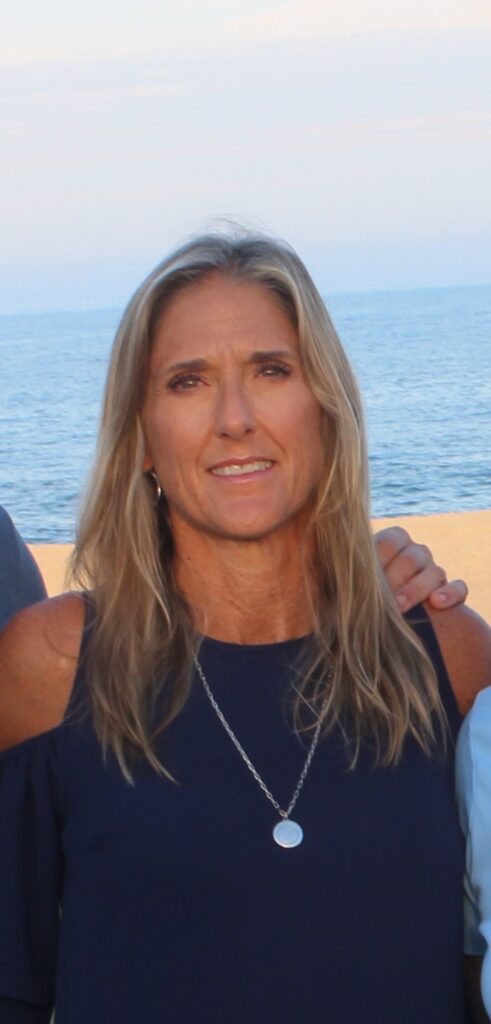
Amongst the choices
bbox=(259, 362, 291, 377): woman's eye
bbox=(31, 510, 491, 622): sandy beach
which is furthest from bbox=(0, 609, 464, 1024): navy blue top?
bbox=(31, 510, 491, 622): sandy beach

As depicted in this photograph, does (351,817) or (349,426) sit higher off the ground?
(349,426)

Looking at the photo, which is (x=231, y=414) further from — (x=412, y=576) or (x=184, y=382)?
(x=412, y=576)

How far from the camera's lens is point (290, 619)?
9.66ft

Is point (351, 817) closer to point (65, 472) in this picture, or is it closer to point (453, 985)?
point (453, 985)

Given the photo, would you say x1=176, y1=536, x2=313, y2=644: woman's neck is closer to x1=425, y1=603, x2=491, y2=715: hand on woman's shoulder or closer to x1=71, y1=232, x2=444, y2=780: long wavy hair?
x1=71, y1=232, x2=444, y2=780: long wavy hair

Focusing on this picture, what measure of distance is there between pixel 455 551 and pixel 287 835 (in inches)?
392

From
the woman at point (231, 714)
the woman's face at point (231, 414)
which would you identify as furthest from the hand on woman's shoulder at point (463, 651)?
the woman's face at point (231, 414)

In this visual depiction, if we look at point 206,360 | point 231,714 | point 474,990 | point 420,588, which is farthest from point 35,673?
point 474,990

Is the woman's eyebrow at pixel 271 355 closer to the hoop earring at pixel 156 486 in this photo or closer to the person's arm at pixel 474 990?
the hoop earring at pixel 156 486

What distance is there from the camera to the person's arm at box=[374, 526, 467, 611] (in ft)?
9.66

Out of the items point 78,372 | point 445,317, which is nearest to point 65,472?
point 78,372

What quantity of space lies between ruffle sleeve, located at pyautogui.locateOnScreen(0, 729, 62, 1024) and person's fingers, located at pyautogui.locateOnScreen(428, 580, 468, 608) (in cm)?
78

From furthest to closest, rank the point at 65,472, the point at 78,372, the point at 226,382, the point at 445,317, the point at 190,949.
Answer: the point at 445,317, the point at 78,372, the point at 65,472, the point at 226,382, the point at 190,949

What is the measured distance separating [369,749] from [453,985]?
426 mm
